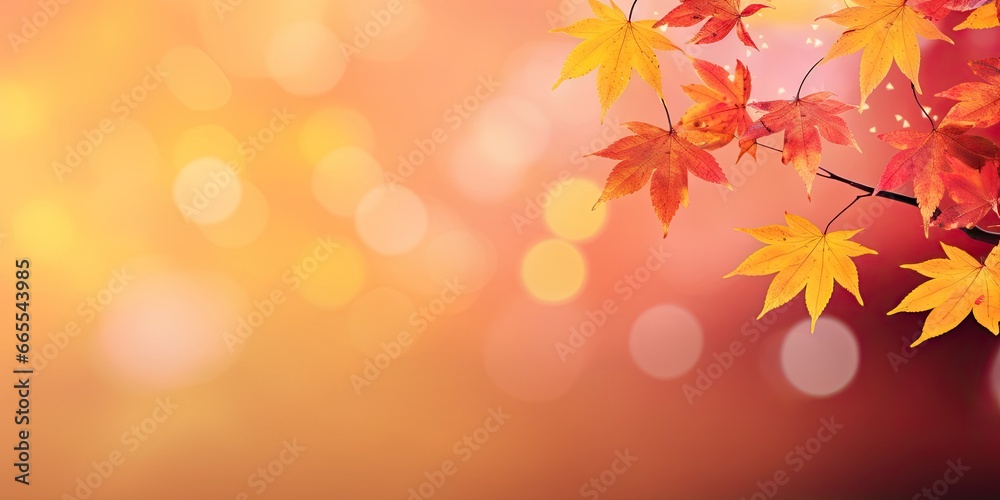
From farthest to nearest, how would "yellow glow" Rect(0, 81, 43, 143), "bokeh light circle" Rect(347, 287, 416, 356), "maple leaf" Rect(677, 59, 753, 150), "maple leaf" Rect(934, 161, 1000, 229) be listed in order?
1. "bokeh light circle" Rect(347, 287, 416, 356)
2. "yellow glow" Rect(0, 81, 43, 143)
3. "maple leaf" Rect(677, 59, 753, 150)
4. "maple leaf" Rect(934, 161, 1000, 229)

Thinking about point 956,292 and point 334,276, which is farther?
point 334,276

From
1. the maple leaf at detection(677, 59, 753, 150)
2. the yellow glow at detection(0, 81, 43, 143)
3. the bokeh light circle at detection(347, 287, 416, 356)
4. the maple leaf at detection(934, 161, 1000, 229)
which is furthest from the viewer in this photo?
the bokeh light circle at detection(347, 287, 416, 356)

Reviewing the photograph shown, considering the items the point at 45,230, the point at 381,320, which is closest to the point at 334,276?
the point at 381,320

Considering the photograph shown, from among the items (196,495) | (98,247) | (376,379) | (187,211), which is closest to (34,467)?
(196,495)

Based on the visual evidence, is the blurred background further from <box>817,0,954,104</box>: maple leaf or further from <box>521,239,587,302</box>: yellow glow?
<box>817,0,954,104</box>: maple leaf

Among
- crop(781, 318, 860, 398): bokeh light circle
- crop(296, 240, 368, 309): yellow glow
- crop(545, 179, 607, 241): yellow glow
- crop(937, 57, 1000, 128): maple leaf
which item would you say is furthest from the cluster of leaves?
crop(781, 318, 860, 398): bokeh light circle

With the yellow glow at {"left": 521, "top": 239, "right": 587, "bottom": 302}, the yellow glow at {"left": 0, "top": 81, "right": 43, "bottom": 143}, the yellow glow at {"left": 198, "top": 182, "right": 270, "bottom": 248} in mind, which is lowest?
the yellow glow at {"left": 521, "top": 239, "right": 587, "bottom": 302}

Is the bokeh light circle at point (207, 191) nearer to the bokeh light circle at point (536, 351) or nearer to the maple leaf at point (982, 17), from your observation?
the bokeh light circle at point (536, 351)

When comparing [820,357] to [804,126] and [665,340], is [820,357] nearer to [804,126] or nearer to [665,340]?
[665,340]
